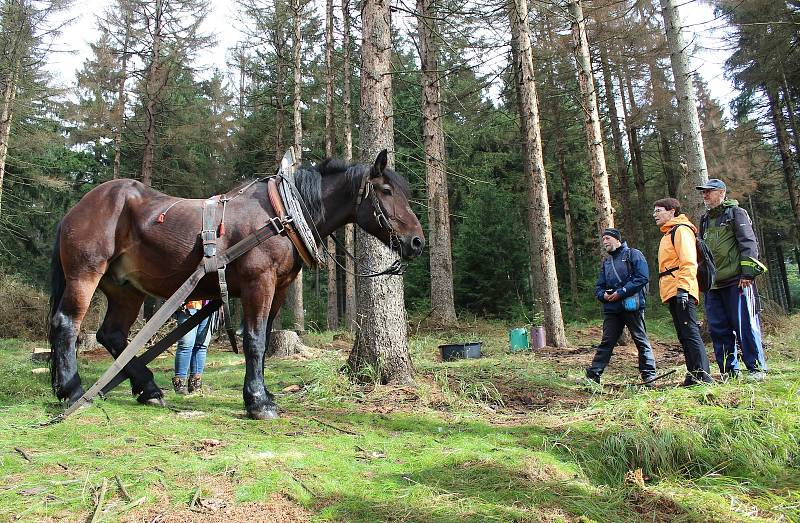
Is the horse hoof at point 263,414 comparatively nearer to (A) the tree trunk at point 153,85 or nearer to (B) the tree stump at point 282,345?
(B) the tree stump at point 282,345

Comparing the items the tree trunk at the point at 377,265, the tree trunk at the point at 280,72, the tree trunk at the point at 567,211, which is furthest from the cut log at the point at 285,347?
the tree trunk at the point at 567,211

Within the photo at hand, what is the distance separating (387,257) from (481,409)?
190 centimetres

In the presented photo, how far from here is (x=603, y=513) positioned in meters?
2.29

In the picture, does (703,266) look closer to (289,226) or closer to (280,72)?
(289,226)

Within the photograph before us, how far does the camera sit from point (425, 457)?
2912mm

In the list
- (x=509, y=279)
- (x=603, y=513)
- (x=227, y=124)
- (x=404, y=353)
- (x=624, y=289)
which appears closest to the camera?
(x=603, y=513)

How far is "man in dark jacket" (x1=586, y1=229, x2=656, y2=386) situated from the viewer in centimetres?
556

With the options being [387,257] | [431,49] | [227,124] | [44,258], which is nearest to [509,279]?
[431,49]

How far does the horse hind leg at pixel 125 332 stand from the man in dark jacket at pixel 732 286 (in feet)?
17.2

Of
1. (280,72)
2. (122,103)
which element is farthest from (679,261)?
(122,103)

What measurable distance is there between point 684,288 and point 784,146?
1948cm

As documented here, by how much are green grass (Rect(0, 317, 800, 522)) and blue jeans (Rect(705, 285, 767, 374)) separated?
16.6 inches

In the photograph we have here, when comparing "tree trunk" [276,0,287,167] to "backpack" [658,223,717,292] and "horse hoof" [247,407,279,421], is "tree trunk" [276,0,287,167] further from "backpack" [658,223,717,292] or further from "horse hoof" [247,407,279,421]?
"horse hoof" [247,407,279,421]

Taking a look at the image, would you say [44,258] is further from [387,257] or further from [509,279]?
[387,257]
